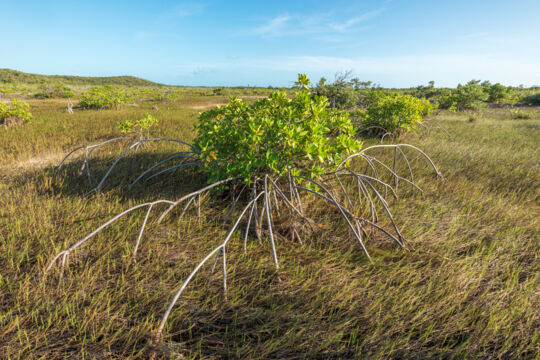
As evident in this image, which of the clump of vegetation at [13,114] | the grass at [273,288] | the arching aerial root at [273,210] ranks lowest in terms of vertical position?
the grass at [273,288]

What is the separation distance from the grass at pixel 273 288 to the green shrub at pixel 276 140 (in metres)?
0.77

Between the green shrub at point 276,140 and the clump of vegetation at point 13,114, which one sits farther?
the clump of vegetation at point 13,114

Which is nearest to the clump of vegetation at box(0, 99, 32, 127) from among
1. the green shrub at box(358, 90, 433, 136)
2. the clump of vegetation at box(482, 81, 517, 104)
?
the green shrub at box(358, 90, 433, 136)

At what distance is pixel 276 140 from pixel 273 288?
4.83ft

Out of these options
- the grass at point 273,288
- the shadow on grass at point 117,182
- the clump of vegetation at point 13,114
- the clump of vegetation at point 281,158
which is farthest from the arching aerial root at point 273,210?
A: the clump of vegetation at point 13,114

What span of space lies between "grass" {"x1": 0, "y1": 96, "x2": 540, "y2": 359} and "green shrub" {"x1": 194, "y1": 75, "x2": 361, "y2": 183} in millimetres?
767

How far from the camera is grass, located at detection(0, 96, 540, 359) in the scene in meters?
1.57

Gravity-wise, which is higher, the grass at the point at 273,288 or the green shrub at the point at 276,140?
the green shrub at the point at 276,140

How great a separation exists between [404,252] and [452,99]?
62.2 ft

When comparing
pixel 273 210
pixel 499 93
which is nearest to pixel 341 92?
pixel 273 210

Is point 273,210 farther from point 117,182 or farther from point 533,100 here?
point 533,100

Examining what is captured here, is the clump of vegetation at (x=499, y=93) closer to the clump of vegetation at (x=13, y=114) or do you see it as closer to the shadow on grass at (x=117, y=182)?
the shadow on grass at (x=117, y=182)

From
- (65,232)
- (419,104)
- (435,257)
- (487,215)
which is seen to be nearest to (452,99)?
(419,104)

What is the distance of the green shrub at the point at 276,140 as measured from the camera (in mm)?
2543
